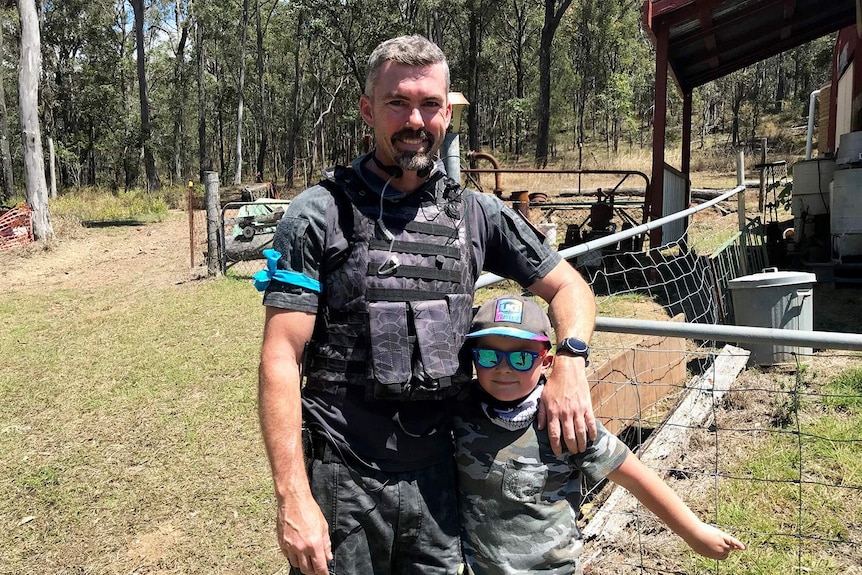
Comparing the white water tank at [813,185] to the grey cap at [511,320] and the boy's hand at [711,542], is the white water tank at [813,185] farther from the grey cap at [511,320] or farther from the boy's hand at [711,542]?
the grey cap at [511,320]

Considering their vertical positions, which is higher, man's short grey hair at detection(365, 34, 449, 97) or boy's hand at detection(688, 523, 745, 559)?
man's short grey hair at detection(365, 34, 449, 97)

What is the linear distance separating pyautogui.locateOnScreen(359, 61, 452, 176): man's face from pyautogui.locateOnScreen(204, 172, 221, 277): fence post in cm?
861

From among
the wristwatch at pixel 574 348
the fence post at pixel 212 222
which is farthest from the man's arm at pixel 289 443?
the fence post at pixel 212 222

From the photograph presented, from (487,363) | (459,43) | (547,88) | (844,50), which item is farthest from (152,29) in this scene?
(487,363)

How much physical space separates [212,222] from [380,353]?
913cm

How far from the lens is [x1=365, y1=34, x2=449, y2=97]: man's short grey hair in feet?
5.30

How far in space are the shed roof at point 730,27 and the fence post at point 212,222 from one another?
669 cm

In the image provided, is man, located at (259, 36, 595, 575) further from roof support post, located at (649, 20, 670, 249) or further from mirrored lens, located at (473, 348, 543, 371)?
roof support post, located at (649, 20, 670, 249)

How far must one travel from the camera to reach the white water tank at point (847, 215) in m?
7.62

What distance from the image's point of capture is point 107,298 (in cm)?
972

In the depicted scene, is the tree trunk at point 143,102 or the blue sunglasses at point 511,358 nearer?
the blue sunglasses at point 511,358

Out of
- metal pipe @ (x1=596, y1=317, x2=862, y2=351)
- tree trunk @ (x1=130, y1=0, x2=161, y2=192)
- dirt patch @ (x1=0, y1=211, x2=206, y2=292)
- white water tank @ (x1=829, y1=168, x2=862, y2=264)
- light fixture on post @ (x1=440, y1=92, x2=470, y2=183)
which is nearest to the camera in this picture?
metal pipe @ (x1=596, y1=317, x2=862, y2=351)

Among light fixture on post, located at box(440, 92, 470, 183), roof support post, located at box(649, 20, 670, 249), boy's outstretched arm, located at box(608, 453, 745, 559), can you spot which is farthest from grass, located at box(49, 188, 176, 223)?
boy's outstretched arm, located at box(608, 453, 745, 559)

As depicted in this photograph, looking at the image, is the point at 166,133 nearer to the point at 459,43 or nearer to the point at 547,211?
the point at 459,43
